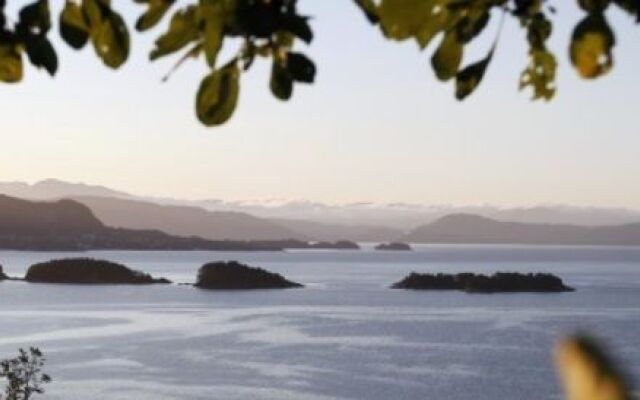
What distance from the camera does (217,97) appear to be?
6.09 feet

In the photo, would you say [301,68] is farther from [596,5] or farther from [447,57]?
[596,5]

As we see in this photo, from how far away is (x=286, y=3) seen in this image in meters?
1.89

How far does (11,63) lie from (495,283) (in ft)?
439

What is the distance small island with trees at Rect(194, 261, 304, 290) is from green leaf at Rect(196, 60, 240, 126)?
141 meters

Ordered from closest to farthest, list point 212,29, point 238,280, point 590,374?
point 590,374 < point 212,29 < point 238,280

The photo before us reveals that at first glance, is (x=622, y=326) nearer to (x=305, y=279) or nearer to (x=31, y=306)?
(x=31, y=306)

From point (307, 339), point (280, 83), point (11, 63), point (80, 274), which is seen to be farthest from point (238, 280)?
point (280, 83)

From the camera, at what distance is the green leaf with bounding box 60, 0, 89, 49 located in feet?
6.88

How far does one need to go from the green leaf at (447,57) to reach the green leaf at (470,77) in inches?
3.5

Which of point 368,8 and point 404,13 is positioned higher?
point 368,8

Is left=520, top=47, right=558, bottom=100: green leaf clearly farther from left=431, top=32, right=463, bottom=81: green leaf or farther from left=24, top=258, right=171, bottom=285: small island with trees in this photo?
left=24, top=258, right=171, bottom=285: small island with trees

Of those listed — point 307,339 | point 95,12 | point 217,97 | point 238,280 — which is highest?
point 95,12

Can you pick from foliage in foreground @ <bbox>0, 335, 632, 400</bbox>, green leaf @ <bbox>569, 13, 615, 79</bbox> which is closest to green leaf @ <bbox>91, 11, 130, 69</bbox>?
green leaf @ <bbox>569, 13, 615, 79</bbox>

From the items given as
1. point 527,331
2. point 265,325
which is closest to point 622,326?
point 527,331
